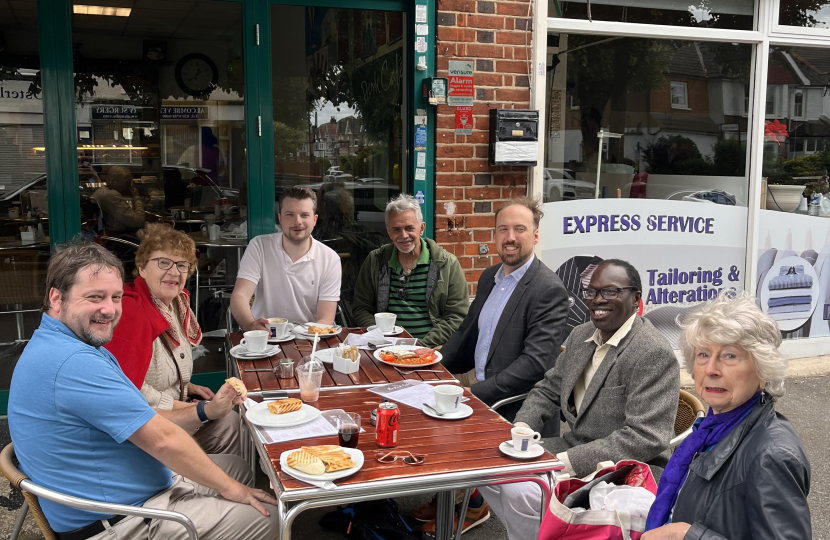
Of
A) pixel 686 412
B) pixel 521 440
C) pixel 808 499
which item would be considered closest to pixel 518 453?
pixel 521 440

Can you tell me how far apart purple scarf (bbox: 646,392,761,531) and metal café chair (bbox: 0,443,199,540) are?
1491mm

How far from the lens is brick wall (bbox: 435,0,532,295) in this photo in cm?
507

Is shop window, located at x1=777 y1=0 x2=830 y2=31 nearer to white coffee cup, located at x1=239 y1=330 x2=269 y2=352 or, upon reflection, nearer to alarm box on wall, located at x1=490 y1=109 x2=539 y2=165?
alarm box on wall, located at x1=490 y1=109 x2=539 y2=165

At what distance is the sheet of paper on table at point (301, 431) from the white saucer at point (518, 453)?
Result: 526mm

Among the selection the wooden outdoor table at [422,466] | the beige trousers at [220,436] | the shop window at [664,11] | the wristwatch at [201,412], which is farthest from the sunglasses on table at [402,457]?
the shop window at [664,11]

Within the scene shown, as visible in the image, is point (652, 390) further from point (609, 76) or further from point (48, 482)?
point (609, 76)

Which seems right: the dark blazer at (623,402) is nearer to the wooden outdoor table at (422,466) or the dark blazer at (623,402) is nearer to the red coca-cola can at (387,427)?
the wooden outdoor table at (422,466)

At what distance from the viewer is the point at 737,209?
607 centimetres

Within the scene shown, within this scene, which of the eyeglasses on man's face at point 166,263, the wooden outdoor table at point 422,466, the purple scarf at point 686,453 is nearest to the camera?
the purple scarf at point 686,453

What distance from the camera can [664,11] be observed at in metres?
5.66

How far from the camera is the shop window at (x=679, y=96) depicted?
19.2 feet

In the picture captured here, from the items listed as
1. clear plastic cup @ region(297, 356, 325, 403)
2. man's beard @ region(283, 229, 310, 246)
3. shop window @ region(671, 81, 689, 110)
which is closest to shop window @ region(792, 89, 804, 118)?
shop window @ region(671, 81, 689, 110)

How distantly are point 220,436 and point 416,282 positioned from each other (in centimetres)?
154

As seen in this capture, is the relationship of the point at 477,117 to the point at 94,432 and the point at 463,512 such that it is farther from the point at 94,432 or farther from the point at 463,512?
the point at 94,432
